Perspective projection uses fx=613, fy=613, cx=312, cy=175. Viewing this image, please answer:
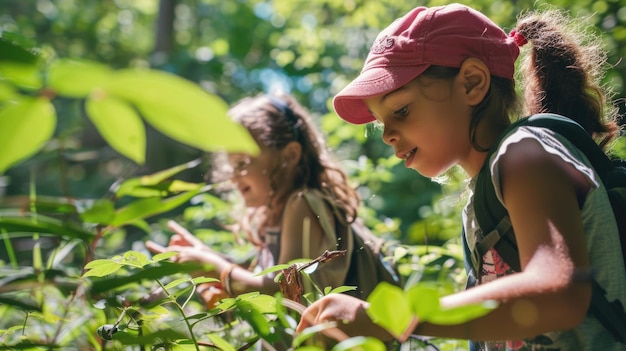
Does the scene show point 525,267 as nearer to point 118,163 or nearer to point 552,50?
point 552,50

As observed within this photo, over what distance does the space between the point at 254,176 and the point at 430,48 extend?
1099mm

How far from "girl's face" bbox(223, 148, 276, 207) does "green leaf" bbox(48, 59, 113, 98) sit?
1.82m

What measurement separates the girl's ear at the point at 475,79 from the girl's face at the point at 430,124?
0.01m

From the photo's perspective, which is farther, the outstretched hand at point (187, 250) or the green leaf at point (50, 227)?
the outstretched hand at point (187, 250)

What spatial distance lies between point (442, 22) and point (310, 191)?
0.89 m

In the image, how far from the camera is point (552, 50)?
132 centimetres

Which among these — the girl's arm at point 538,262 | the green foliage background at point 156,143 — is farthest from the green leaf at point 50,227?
the girl's arm at point 538,262

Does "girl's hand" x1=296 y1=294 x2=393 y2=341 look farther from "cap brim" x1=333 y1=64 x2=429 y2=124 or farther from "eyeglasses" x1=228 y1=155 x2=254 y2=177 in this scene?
"eyeglasses" x1=228 y1=155 x2=254 y2=177

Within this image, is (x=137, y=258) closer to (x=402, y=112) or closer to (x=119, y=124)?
(x=119, y=124)

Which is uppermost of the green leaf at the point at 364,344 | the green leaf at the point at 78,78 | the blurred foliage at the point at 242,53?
the green leaf at the point at 78,78

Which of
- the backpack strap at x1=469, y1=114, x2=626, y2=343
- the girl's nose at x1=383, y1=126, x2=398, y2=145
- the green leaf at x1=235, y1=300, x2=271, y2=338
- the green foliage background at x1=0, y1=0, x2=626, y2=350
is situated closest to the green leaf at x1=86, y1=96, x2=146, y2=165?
the green foliage background at x1=0, y1=0, x2=626, y2=350

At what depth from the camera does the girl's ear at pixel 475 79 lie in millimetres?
1248

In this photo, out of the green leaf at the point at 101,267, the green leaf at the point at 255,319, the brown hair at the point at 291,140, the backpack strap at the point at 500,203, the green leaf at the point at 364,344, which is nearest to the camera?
the green leaf at the point at 364,344

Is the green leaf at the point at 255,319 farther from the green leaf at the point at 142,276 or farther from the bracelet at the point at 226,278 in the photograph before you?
the bracelet at the point at 226,278
